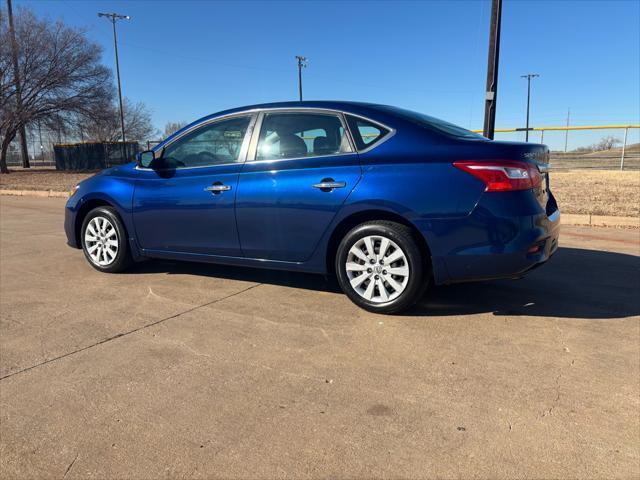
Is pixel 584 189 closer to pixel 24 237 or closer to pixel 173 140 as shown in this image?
pixel 173 140

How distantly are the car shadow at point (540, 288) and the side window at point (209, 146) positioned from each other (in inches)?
48.8

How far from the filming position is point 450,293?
179 inches

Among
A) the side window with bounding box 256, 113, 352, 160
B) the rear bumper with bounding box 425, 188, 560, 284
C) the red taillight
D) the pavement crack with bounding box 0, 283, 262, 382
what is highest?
the side window with bounding box 256, 113, 352, 160

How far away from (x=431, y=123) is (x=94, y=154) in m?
37.8

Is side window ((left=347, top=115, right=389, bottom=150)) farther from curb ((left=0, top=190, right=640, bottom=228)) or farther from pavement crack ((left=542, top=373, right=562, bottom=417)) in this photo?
curb ((left=0, top=190, right=640, bottom=228))

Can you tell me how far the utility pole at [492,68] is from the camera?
11.0 m

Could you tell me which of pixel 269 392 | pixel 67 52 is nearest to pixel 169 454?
pixel 269 392

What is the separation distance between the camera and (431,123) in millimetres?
4125

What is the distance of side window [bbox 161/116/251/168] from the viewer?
455 cm

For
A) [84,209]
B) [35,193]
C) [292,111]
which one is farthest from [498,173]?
[35,193]

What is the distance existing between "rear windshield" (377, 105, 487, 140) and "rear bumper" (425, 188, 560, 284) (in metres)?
0.73

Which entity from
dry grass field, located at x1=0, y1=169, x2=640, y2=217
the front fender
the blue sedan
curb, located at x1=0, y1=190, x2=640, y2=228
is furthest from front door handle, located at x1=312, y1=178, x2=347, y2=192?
dry grass field, located at x1=0, y1=169, x2=640, y2=217

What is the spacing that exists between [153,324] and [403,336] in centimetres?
190

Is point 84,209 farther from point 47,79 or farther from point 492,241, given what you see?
point 47,79
